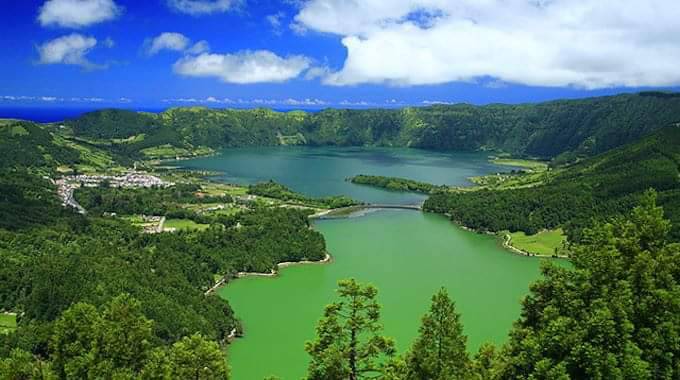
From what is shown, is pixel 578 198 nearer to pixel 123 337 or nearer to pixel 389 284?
pixel 389 284

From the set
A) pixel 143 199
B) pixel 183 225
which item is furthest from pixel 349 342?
pixel 143 199

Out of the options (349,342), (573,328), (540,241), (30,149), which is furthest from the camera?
(30,149)

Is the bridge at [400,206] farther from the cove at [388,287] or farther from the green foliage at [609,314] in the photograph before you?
the green foliage at [609,314]

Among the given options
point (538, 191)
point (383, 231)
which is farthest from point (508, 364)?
point (538, 191)

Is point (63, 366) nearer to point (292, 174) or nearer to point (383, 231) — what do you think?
point (383, 231)

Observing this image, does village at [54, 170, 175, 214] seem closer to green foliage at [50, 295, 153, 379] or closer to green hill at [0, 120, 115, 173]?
green hill at [0, 120, 115, 173]

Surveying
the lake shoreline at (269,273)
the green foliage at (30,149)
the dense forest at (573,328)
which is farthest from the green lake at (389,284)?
the green foliage at (30,149)
